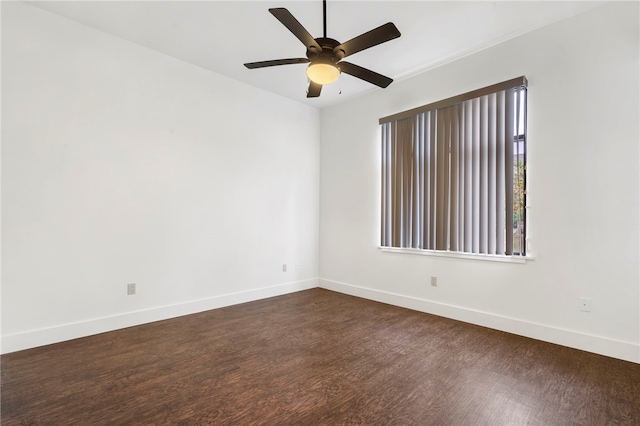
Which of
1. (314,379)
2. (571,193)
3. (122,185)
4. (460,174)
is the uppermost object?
(460,174)

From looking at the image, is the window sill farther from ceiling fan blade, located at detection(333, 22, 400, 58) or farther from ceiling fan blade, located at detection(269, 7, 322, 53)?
ceiling fan blade, located at detection(269, 7, 322, 53)

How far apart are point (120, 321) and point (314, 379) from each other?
2.34 meters

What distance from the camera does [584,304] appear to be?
9.21ft

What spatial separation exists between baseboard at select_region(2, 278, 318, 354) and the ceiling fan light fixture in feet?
10.1

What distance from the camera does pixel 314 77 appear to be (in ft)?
8.03

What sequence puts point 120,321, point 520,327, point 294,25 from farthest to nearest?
point 120,321
point 520,327
point 294,25

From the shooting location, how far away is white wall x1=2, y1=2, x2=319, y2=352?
2807 mm

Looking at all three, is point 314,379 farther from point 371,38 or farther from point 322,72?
point 371,38

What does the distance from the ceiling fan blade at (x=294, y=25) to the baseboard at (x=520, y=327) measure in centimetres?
319

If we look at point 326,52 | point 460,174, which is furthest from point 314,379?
point 460,174

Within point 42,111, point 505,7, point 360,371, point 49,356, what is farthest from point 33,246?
point 505,7

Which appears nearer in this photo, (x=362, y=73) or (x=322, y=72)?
(x=322, y=72)

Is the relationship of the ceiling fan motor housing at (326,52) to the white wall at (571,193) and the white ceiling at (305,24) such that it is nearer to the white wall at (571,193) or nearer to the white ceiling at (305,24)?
the white ceiling at (305,24)

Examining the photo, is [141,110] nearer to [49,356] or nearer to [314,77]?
[314,77]
